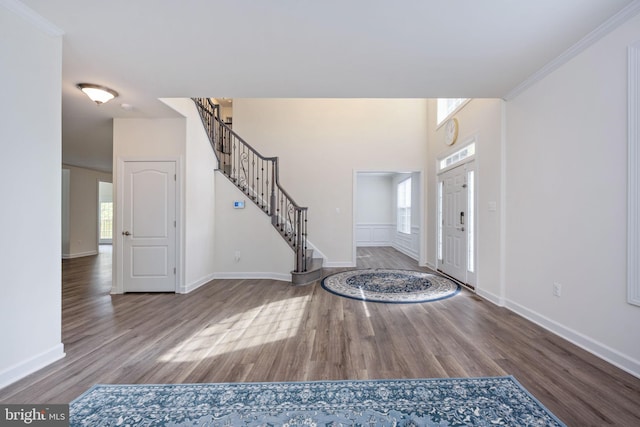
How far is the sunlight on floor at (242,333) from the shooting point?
2305mm

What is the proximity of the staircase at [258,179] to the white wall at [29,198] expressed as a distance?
288 centimetres

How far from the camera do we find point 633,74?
1.96 metres

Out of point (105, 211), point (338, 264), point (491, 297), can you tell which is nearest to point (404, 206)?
point (338, 264)

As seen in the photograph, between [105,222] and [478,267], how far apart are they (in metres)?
13.4

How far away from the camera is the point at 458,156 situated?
15.5 ft

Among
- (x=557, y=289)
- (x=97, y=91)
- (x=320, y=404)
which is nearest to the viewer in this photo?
(x=320, y=404)

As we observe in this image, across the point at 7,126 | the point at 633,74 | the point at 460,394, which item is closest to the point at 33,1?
the point at 7,126

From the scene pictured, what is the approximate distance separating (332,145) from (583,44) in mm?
4336

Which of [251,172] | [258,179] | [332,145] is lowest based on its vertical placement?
[258,179]

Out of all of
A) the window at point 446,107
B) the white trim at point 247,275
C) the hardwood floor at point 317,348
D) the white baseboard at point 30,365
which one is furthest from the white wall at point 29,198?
the window at point 446,107

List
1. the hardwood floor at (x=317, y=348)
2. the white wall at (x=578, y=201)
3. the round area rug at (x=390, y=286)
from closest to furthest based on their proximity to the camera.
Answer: the hardwood floor at (x=317, y=348), the white wall at (x=578, y=201), the round area rug at (x=390, y=286)

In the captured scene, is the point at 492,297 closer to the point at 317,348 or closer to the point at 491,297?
the point at 491,297

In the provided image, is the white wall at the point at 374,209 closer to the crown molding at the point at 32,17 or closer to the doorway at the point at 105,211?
the crown molding at the point at 32,17

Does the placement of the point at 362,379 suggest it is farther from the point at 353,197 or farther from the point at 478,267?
the point at 353,197
